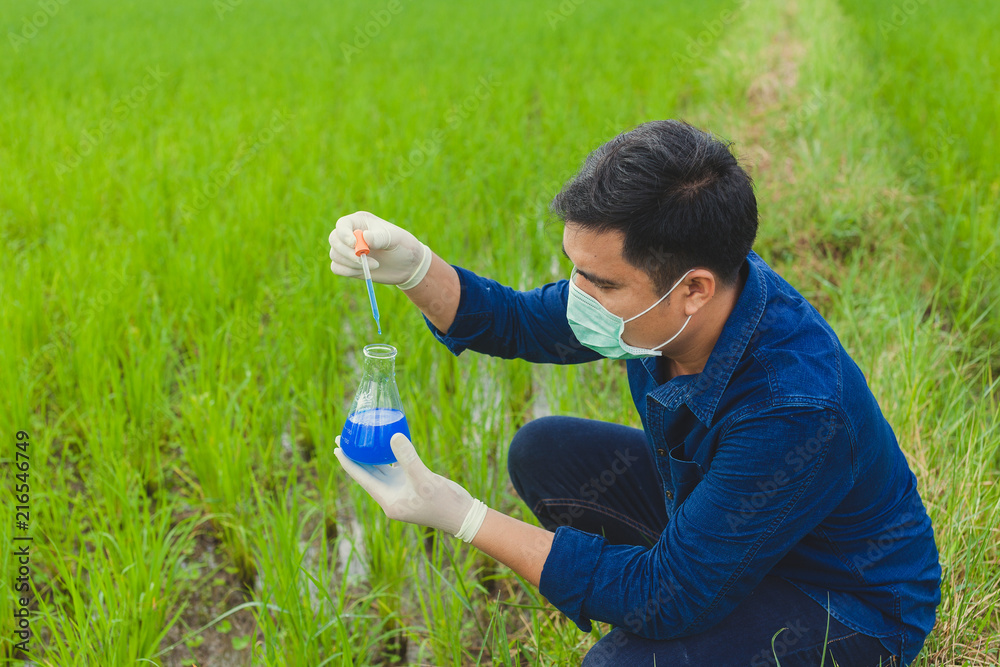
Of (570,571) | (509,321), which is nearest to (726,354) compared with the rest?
(570,571)

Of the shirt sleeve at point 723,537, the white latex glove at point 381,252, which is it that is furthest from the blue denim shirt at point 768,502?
the white latex glove at point 381,252

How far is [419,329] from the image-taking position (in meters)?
2.54

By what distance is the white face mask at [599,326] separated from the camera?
1401 mm

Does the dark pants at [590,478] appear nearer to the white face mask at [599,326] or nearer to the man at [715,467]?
the man at [715,467]

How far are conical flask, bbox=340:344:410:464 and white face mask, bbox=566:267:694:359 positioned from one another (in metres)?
0.38

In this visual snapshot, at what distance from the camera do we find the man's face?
1287 millimetres

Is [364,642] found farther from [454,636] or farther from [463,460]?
[463,460]

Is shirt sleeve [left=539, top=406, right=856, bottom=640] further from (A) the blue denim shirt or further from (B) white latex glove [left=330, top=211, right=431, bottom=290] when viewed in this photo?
(B) white latex glove [left=330, top=211, right=431, bottom=290]

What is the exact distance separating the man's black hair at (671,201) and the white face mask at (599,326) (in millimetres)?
138

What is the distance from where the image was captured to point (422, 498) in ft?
4.24

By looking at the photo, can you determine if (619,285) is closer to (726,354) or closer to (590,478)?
(726,354)

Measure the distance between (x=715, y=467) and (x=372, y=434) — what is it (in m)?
0.60

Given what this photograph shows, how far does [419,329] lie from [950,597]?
168 cm

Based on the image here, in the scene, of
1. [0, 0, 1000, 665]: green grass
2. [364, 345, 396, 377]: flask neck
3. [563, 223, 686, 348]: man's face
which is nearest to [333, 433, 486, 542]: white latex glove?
[364, 345, 396, 377]: flask neck
